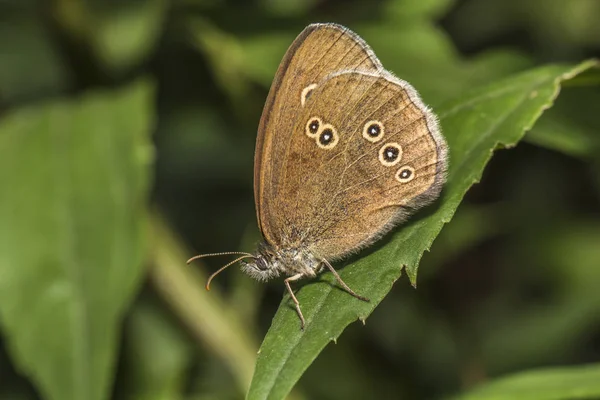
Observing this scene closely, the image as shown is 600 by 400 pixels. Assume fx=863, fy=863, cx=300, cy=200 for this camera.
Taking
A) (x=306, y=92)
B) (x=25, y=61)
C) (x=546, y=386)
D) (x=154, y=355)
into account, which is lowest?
(x=154, y=355)

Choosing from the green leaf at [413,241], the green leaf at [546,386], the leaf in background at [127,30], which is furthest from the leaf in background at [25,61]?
the green leaf at [546,386]

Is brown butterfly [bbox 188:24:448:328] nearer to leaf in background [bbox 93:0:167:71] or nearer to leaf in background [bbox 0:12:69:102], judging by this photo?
leaf in background [bbox 93:0:167:71]

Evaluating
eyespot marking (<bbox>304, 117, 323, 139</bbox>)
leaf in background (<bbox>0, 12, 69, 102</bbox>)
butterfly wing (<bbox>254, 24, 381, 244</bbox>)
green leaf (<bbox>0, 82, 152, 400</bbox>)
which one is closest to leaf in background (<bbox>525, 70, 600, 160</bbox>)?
Result: butterfly wing (<bbox>254, 24, 381, 244</bbox>)

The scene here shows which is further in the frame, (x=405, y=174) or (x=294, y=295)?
(x=405, y=174)

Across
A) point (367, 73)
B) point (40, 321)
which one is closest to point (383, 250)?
point (367, 73)

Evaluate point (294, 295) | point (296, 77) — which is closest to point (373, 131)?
point (296, 77)

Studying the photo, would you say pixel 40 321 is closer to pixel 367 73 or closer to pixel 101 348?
pixel 101 348

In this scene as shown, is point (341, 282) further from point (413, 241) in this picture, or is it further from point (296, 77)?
point (296, 77)
